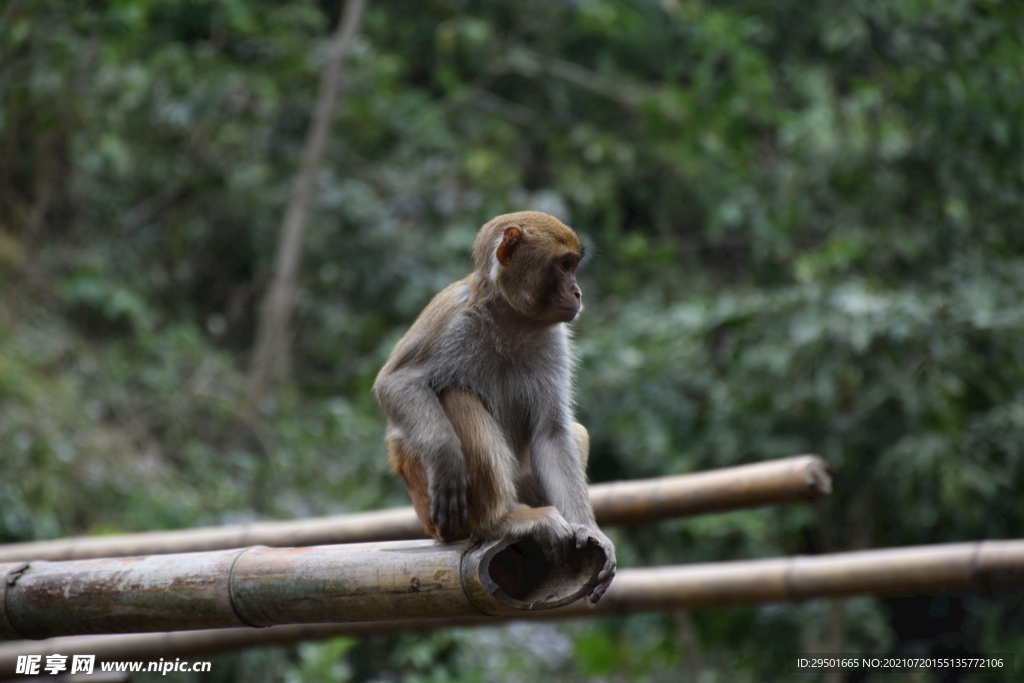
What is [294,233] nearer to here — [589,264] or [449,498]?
[589,264]

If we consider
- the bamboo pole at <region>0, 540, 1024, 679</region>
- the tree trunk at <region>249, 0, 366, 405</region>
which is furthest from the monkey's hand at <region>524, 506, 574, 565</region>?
the tree trunk at <region>249, 0, 366, 405</region>

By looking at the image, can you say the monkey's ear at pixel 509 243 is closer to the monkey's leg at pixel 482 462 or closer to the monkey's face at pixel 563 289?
the monkey's face at pixel 563 289

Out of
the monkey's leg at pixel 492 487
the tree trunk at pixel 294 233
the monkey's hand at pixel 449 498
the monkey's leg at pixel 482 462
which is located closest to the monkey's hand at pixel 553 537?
the monkey's leg at pixel 492 487

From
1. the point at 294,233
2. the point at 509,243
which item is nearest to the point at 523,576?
the point at 509,243

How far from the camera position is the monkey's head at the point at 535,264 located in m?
3.92

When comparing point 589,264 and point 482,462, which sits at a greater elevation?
point 482,462

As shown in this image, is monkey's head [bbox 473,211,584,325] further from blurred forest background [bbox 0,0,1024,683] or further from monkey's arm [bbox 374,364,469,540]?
blurred forest background [bbox 0,0,1024,683]

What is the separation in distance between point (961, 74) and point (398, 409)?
19.4ft

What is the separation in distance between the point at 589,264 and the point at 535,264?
401 cm

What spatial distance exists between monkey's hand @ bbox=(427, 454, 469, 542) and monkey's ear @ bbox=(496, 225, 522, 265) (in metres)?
0.86

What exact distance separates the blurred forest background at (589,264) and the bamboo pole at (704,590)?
1.34 metres

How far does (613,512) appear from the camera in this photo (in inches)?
188

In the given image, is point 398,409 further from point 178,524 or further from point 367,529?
point 178,524

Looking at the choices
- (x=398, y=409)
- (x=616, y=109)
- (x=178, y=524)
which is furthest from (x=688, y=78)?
(x=398, y=409)
